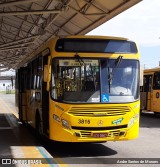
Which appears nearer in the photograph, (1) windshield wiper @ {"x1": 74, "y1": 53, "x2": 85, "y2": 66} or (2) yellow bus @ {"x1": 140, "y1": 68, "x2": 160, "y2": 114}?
(1) windshield wiper @ {"x1": 74, "y1": 53, "x2": 85, "y2": 66}

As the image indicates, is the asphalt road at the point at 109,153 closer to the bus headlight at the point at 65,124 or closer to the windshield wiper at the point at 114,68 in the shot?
the bus headlight at the point at 65,124

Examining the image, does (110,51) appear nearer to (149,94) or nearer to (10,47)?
(149,94)

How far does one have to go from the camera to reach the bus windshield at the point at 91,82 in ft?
33.6

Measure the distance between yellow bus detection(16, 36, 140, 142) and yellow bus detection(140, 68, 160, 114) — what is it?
12034 mm

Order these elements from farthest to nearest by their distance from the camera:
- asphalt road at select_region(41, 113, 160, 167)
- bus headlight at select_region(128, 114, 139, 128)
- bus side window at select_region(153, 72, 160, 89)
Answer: bus side window at select_region(153, 72, 160, 89)
bus headlight at select_region(128, 114, 139, 128)
asphalt road at select_region(41, 113, 160, 167)

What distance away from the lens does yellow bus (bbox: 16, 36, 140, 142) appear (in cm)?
1005

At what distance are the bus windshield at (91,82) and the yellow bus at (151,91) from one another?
40.5ft

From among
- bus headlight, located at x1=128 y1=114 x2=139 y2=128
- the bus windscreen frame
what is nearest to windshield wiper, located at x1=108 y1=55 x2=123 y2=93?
the bus windscreen frame

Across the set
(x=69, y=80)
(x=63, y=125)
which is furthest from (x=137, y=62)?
(x=63, y=125)

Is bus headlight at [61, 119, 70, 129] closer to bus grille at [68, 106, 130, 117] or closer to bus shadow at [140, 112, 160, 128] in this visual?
bus grille at [68, 106, 130, 117]

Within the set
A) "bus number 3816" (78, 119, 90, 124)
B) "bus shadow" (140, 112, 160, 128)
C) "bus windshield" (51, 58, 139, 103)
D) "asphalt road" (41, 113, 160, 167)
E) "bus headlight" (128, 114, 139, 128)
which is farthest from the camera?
"bus shadow" (140, 112, 160, 128)

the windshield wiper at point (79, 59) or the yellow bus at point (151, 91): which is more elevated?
the windshield wiper at point (79, 59)

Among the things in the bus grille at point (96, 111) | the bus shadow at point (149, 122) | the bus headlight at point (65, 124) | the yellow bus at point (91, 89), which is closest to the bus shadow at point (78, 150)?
the yellow bus at point (91, 89)

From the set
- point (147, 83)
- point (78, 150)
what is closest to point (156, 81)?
point (147, 83)
